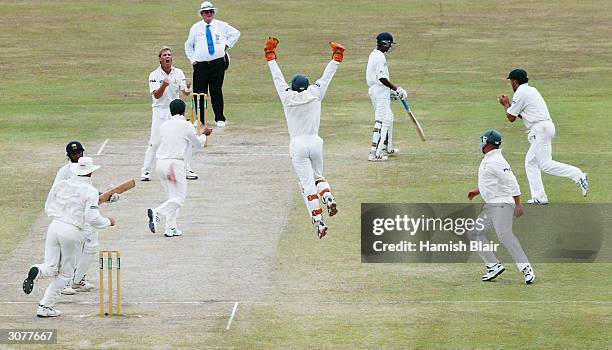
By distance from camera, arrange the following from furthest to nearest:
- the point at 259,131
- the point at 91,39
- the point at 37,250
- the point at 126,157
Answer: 1. the point at 91,39
2. the point at 259,131
3. the point at 126,157
4. the point at 37,250

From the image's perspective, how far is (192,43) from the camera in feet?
95.2

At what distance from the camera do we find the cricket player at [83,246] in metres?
18.2

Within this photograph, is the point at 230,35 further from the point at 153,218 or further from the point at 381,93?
the point at 153,218

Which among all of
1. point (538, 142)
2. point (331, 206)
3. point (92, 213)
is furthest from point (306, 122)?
point (538, 142)

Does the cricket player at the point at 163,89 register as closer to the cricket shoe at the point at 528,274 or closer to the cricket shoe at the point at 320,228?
the cricket shoe at the point at 320,228

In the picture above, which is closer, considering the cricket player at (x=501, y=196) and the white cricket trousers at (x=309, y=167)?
the cricket player at (x=501, y=196)

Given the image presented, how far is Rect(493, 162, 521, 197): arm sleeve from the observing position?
18922 mm

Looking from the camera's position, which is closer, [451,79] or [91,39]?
[451,79]

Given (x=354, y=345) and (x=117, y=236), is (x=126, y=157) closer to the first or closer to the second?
(x=117, y=236)

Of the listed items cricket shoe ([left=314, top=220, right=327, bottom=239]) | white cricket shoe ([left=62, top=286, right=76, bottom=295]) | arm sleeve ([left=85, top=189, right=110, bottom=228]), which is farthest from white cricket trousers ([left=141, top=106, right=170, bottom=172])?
arm sleeve ([left=85, top=189, right=110, bottom=228])

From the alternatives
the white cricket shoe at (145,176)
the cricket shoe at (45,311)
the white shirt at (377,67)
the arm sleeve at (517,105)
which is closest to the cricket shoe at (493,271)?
the arm sleeve at (517,105)

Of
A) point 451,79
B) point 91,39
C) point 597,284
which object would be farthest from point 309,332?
point 91,39

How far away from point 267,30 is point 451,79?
10.1 meters

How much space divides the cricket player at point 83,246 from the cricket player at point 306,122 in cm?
310
